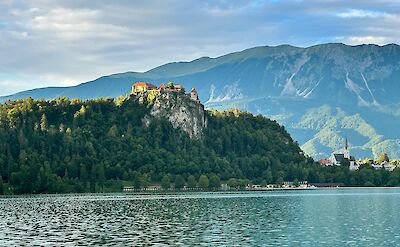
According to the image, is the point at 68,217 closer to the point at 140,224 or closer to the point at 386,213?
the point at 140,224

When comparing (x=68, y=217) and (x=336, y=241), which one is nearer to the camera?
(x=336, y=241)

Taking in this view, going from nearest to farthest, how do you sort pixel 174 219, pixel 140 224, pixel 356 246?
pixel 356 246 → pixel 140 224 → pixel 174 219

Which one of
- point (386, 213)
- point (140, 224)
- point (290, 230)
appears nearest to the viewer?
point (290, 230)

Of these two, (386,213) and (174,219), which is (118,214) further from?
(386,213)

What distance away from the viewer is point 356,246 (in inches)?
2744

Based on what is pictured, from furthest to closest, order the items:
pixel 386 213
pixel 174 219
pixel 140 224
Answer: pixel 386 213
pixel 174 219
pixel 140 224

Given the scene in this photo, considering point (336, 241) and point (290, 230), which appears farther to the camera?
point (290, 230)

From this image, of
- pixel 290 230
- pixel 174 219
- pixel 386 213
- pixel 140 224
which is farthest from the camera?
pixel 386 213

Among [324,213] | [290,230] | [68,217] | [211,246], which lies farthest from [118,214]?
[211,246]

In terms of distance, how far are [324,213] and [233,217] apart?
1537 centimetres

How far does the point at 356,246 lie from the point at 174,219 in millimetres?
39305

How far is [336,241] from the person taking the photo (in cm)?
7375

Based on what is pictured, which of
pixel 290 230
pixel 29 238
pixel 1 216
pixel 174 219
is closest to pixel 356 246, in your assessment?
pixel 290 230

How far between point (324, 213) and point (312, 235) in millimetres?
36591
